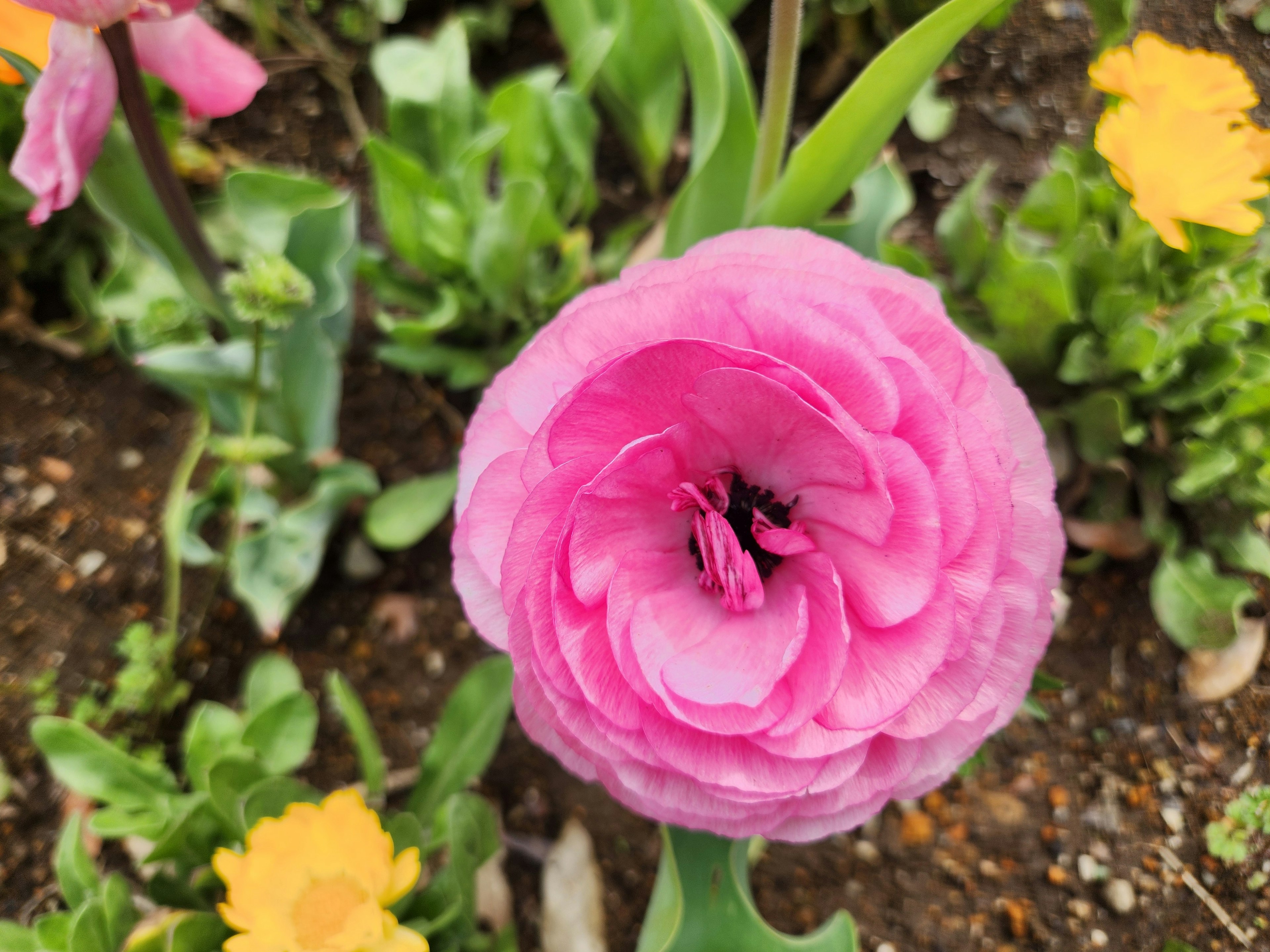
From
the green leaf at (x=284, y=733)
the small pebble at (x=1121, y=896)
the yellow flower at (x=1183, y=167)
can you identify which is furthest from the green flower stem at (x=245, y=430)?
the small pebble at (x=1121, y=896)

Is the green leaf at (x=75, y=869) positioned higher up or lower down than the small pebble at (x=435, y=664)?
higher up

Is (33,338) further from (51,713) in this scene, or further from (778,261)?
(778,261)

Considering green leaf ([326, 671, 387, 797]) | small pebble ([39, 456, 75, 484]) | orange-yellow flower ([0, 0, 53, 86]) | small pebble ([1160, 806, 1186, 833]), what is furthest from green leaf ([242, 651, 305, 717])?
small pebble ([1160, 806, 1186, 833])

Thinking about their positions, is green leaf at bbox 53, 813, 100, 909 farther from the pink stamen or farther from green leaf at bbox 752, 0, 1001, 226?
green leaf at bbox 752, 0, 1001, 226

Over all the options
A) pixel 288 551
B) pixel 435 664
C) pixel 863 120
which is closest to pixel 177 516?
pixel 288 551

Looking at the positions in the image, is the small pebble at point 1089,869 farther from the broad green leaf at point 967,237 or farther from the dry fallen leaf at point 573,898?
the broad green leaf at point 967,237
